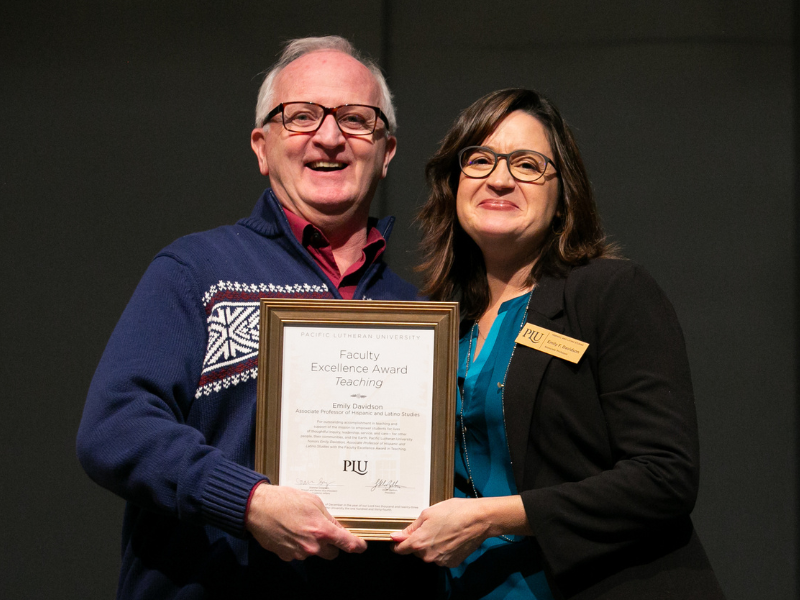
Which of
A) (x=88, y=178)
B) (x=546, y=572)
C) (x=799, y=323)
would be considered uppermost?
(x=88, y=178)

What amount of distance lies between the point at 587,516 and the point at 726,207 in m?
2.11

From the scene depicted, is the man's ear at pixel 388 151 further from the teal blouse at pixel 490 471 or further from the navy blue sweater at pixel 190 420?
the teal blouse at pixel 490 471

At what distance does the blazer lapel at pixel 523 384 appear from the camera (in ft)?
5.75

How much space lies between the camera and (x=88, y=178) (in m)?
3.40

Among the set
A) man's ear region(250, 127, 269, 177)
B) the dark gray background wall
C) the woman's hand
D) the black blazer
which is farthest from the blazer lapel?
the dark gray background wall

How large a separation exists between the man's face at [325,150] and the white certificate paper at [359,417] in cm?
Result: 61

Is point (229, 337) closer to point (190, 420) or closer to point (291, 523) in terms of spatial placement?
point (190, 420)

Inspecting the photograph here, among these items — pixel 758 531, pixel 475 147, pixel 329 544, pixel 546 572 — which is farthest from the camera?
pixel 758 531

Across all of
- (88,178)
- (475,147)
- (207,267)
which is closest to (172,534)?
(207,267)

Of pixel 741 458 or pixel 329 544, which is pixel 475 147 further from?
pixel 741 458

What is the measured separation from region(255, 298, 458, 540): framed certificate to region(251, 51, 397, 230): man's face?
0.59 metres

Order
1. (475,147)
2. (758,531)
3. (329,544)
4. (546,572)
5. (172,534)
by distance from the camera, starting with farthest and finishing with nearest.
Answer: (758,531) → (475,147) → (172,534) → (546,572) → (329,544)

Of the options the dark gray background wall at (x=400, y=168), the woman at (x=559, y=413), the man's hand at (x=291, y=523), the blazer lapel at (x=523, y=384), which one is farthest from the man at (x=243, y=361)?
the dark gray background wall at (x=400, y=168)
